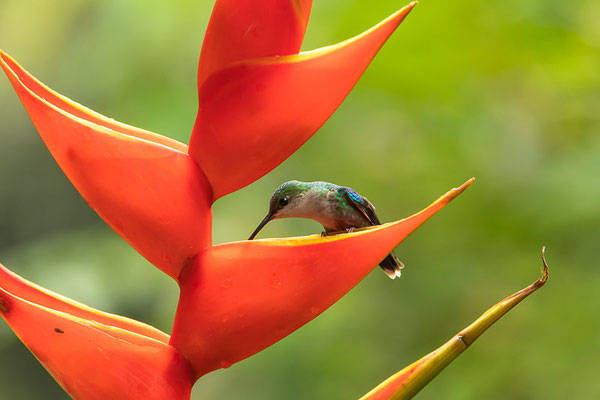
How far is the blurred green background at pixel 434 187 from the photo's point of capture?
1513 millimetres

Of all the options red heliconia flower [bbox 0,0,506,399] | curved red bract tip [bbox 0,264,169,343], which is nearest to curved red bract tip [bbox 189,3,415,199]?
red heliconia flower [bbox 0,0,506,399]

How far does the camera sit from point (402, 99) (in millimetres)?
1687

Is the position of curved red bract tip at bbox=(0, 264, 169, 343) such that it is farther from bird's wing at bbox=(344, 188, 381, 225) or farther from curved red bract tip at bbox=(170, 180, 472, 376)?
bird's wing at bbox=(344, 188, 381, 225)

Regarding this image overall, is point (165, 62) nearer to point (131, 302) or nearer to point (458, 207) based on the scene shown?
point (131, 302)

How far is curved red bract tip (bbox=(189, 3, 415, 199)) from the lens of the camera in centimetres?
48

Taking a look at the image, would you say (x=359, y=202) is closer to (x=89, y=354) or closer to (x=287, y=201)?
(x=287, y=201)

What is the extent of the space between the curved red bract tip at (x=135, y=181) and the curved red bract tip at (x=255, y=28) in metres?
0.08

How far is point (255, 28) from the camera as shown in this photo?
49cm

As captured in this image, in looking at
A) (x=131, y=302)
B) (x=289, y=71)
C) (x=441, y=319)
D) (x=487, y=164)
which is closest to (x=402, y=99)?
(x=487, y=164)

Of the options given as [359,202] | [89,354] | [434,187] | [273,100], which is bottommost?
[434,187]

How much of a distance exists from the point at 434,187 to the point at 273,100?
1.27m

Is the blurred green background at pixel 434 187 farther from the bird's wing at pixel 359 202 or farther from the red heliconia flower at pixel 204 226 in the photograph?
the red heliconia flower at pixel 204 226

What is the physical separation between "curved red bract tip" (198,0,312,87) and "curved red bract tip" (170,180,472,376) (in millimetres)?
131

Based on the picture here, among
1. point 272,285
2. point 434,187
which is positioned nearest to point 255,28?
point 272,285
